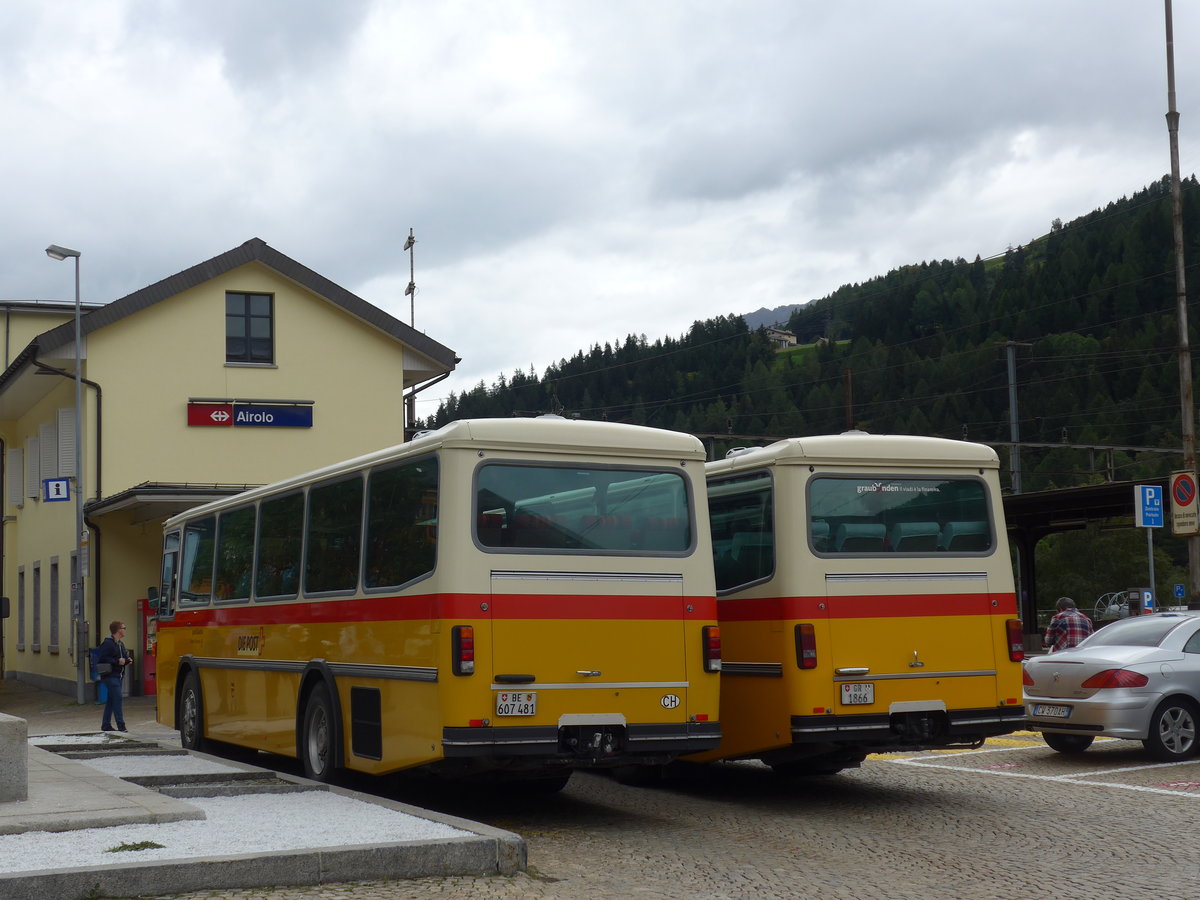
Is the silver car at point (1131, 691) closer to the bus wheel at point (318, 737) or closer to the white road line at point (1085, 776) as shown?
the white road line at point (1085, 776)

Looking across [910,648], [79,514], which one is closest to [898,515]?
[910,648]

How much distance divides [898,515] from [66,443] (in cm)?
2598

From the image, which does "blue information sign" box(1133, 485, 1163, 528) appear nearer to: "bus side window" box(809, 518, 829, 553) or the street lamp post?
"bus side window" box(809, 518, 829, 553)

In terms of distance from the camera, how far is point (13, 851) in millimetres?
7984

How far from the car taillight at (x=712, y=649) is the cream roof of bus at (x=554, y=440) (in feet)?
4.28

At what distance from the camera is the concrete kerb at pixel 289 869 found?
7.27 m

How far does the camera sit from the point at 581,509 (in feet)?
36.3

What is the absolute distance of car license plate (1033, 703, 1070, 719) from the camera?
1502cm

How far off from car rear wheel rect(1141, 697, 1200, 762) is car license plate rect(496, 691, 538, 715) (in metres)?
7.06

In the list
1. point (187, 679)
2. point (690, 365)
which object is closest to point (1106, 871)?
point (187, 679)

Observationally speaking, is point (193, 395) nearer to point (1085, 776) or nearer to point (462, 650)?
point (1085, 776)

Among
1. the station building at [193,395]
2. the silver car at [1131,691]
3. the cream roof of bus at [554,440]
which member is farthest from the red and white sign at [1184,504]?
the station building at [193,395]

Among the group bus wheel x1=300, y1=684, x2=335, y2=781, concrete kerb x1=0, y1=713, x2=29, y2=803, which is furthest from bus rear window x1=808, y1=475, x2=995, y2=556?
concrete kerb x1=0, y1=713, x2=29, y2=803

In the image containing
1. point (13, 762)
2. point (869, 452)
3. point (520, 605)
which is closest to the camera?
point (13, 762)
